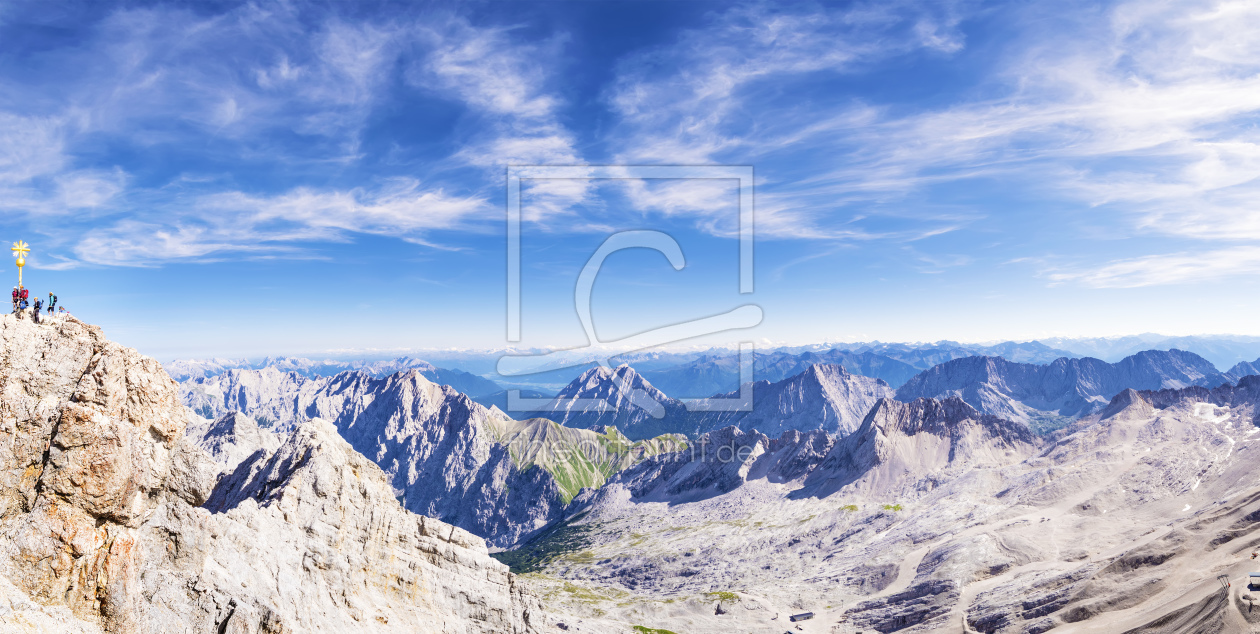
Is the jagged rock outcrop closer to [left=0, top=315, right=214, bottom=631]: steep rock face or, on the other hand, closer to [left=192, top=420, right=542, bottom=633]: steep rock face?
[left=0, top=315, right=214, bottom=631]: steep rock face

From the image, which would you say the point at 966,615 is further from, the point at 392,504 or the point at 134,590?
the point at 134,590

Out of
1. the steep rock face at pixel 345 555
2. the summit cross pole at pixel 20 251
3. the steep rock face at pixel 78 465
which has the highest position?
the summit cross pole at pixel 20 251

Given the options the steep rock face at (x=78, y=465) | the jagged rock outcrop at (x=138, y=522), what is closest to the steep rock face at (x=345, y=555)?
the jagged rock outcrop at (x=138, y=522)

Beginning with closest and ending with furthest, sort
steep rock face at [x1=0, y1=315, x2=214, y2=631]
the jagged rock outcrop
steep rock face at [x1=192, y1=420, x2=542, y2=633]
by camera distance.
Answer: steep rock face at [x1=0, y1=315, x2=214, y2=631], the jagged rock outcrop, steep rock face at [x1=192, y1=420, x2=542, y2=633]

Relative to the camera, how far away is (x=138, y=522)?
33844mm

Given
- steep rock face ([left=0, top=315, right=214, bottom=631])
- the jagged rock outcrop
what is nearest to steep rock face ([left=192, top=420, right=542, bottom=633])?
the jagged rock outcrop

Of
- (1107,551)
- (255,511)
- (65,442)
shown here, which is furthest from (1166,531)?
(65,442)

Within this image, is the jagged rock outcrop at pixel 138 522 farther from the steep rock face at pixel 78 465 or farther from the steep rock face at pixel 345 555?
the steep rock face at pixel 345 555

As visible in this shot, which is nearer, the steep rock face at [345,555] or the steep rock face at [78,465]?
the steep rock face at [78,465]

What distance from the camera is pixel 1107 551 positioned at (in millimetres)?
149000

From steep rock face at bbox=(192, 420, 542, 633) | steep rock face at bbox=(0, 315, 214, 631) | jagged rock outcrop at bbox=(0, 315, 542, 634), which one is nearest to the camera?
steep rock face at bbox=(0, 315, 214, 631)

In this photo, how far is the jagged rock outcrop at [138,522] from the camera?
29.6 meters

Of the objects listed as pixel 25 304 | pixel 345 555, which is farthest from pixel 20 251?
pixel 345 555

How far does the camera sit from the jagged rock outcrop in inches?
1167
